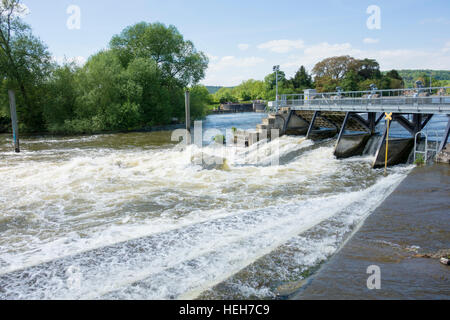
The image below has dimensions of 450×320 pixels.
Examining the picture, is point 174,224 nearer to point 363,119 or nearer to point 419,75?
point 363,119

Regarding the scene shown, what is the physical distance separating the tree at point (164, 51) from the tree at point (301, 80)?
46.9m

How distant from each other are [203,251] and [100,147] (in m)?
22.6

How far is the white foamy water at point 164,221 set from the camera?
6227mm

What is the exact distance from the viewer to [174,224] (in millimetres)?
9305

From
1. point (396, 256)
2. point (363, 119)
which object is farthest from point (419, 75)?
point (396, 256)

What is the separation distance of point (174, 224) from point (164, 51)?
4329 centimetres

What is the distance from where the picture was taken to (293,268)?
6266 mm

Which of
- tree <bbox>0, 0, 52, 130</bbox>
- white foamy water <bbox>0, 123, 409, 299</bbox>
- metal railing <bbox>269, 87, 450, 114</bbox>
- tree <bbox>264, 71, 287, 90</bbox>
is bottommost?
white foamy water <bbox>0, 123, 409, 299</bbox>

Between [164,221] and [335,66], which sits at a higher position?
[335,66]

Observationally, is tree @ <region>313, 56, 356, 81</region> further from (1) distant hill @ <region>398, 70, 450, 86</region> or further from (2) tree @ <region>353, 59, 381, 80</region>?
(1) distant hill @ <region>398, 70, 450, 86</region>

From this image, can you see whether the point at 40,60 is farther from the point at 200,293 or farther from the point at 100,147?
the point at 200,293

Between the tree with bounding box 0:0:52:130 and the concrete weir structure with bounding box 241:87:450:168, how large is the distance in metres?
27.8

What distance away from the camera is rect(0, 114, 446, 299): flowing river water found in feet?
20.0

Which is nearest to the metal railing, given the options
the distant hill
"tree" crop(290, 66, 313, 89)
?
"tree" crop(290, 66, 313, 89)
